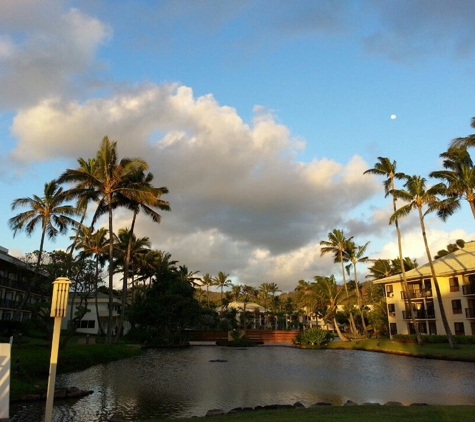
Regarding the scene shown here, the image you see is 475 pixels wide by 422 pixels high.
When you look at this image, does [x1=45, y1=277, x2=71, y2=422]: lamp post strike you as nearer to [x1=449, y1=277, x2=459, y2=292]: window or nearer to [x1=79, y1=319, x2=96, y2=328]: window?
[x1=449, y1=277, x2=459, y2=292]: window

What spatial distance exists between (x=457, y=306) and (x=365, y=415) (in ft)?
139

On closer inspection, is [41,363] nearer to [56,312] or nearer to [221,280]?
[56,312]

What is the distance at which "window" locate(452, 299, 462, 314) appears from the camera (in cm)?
4581

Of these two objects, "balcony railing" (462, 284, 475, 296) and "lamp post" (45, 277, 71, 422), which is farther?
"balcony railing" (462, 284, 475, 296)

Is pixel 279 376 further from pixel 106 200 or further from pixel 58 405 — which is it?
pixel 106 200

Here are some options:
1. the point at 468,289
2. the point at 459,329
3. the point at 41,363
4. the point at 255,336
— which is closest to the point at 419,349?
the point at 459,329

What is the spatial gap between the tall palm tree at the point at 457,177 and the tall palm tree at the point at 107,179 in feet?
89.0

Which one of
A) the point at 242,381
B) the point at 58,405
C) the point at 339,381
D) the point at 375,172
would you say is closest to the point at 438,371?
the point at 339,381

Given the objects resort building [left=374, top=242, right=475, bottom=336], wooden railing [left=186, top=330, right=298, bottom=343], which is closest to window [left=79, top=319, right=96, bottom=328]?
wooden railing [left=186, top=330, right=298, bottom=343]

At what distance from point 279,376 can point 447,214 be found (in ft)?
76.9

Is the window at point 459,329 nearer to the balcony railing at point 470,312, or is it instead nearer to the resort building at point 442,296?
the resort building at point 442,296

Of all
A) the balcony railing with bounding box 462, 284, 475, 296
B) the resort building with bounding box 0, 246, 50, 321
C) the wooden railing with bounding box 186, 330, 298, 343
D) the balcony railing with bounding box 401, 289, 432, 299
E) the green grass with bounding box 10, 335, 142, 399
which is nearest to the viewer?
the green grass with bounding box 10, 335, 142, 399

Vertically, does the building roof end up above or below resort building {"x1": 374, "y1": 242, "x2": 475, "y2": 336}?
above

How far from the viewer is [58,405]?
572 inches
